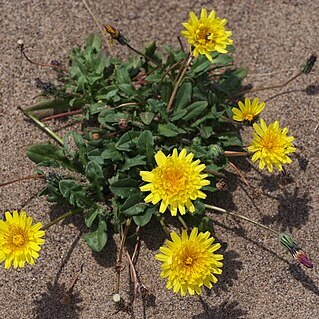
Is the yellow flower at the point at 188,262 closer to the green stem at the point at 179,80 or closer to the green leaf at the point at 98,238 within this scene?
the green leaf at the point at 98,238

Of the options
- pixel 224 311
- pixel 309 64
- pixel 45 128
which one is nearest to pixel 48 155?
pixel 45 128

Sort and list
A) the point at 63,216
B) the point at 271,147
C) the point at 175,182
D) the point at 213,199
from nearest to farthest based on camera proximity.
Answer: the point at 175,182
the point at 271,147
the point at 63,216
the point at 213,199

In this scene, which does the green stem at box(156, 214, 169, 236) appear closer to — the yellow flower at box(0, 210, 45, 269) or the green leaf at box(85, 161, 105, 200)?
the green leaf at box(85, 161, 105, 200)

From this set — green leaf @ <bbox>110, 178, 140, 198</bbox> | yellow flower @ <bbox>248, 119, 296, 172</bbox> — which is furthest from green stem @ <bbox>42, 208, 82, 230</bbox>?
yellow flower @ <bbox>248, 119, 296, 172</bbox>

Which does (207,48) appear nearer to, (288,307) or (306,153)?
(306,153)

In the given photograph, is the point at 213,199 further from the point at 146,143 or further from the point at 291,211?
the point at 146,143

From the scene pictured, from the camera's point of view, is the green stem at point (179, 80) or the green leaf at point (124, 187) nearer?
the green leaf at point (124, 187)

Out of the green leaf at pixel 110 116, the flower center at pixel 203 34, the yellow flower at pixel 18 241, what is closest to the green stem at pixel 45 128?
the green leaf at pixel 110 116
